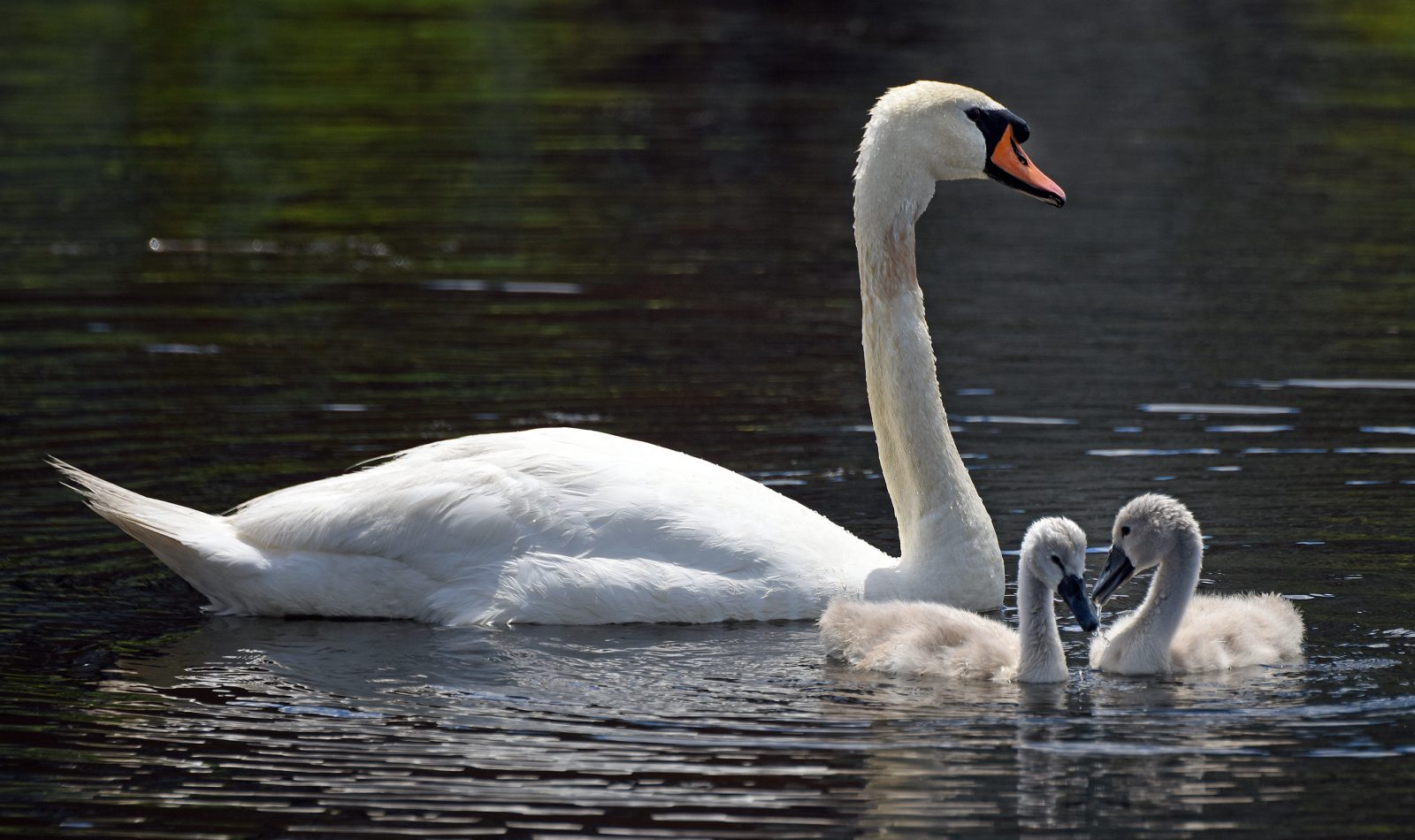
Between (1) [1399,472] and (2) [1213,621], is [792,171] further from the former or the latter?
(2) [1213,621]

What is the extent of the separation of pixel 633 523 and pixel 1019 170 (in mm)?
2428

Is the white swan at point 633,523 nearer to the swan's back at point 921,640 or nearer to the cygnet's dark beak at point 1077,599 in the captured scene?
the swan's back at point 921,640

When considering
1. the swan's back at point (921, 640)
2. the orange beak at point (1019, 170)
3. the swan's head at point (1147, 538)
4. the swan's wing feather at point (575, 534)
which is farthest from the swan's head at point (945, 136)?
the swan's back at point (921, 640)

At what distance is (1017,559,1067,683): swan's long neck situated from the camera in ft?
27.0

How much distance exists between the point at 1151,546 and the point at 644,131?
19.6 meters

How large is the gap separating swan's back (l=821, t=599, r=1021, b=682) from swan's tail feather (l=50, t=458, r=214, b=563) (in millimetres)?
2870

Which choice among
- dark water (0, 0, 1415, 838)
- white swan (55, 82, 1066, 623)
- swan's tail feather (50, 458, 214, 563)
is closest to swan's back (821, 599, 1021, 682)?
dark water (0, 0, 1415, 838)

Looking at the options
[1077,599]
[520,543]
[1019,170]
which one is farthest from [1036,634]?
[1019,170]

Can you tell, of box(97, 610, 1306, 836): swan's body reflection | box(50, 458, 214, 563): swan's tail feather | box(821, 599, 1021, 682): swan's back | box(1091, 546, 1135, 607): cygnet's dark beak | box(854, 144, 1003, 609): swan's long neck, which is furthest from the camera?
box(854, 144, 1003, 609): swan's long neck

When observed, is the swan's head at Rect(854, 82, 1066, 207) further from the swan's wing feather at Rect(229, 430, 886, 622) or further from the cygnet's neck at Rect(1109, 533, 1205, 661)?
the cygnet's neck at Rect(1109, 533, 1205, 661)

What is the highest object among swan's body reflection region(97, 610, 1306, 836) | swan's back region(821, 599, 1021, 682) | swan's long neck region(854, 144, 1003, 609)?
swan's long neck region(854, 144, 1003, 609)

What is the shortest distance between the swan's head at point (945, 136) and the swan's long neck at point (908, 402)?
2.2 inches

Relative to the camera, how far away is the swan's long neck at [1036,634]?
27.0 feet

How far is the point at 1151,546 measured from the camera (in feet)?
27.9
